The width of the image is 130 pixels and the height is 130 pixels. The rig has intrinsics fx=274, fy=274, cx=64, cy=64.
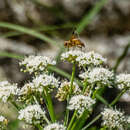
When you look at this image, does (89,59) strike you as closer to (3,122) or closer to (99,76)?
(99,76)

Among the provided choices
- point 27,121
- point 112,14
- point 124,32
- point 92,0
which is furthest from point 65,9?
point 27,121

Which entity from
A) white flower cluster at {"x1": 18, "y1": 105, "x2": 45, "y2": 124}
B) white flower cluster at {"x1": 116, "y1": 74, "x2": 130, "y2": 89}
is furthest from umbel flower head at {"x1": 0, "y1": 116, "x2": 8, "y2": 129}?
white flower cluster at {"x1": 116, "y1": 74, "x2": 130, "y2": 89}

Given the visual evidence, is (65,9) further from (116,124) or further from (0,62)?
(116,124)

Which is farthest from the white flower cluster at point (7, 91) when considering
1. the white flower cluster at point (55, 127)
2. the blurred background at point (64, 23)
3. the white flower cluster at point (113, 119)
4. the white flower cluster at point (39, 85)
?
the blurred background at point (64, 23)

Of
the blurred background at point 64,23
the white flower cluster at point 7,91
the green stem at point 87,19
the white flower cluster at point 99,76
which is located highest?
the blurred background at point 64,23

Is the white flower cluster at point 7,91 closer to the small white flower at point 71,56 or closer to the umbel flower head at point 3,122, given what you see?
the umbel flower head at point 3,122
